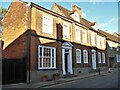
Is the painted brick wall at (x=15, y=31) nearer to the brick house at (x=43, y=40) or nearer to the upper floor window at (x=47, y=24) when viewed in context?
the brick house at (x=43, y=40)

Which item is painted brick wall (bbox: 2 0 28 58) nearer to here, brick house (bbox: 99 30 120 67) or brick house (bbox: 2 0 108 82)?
brick house (bbox: 2 0 108 82)

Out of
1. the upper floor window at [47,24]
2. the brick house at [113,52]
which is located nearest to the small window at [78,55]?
the upper floor window at [47,24]

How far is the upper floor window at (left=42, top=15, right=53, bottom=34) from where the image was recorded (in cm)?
2009

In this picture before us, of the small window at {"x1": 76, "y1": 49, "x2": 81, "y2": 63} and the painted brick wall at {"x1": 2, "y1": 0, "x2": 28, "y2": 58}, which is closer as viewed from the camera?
the painted brick wall at {"x1": 2, "y1": 0, "x2": 28, "y2": 58}

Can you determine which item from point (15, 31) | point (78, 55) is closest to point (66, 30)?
point (78, 55)

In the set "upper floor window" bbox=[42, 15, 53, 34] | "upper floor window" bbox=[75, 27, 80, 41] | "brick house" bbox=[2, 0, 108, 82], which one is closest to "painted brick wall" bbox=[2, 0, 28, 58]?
"brick house" bbox=[2, 0, 108, 82]

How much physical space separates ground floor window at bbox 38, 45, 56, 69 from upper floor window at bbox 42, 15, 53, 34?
1900 millimetres

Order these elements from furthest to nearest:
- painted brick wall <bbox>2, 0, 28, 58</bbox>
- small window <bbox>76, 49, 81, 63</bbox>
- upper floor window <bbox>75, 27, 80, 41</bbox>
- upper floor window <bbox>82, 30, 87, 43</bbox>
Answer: upper floor window <bbox>82, 30, 87, 43</bbox>, upper floor window <bbox>75, 27, 80, 41</bbox>, small window <bbox>76, 49, 81, 63</bbox>, painted brick wall <bbox>2, 0, 28, 58</bbox>

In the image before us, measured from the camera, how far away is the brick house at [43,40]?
1833cm

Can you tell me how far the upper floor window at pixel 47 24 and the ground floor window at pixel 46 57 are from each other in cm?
190

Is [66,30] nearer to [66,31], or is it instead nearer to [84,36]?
→ [66,31]

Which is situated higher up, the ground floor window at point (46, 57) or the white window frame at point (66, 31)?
the white window frame at point (66, 31)

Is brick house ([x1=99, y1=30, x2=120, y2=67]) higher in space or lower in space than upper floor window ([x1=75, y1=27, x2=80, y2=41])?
lower

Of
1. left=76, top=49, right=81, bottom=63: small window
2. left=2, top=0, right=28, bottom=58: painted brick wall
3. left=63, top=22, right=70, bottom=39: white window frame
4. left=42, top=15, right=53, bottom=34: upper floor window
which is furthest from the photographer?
left=76, top=49, right=81, bottom=63: small window
